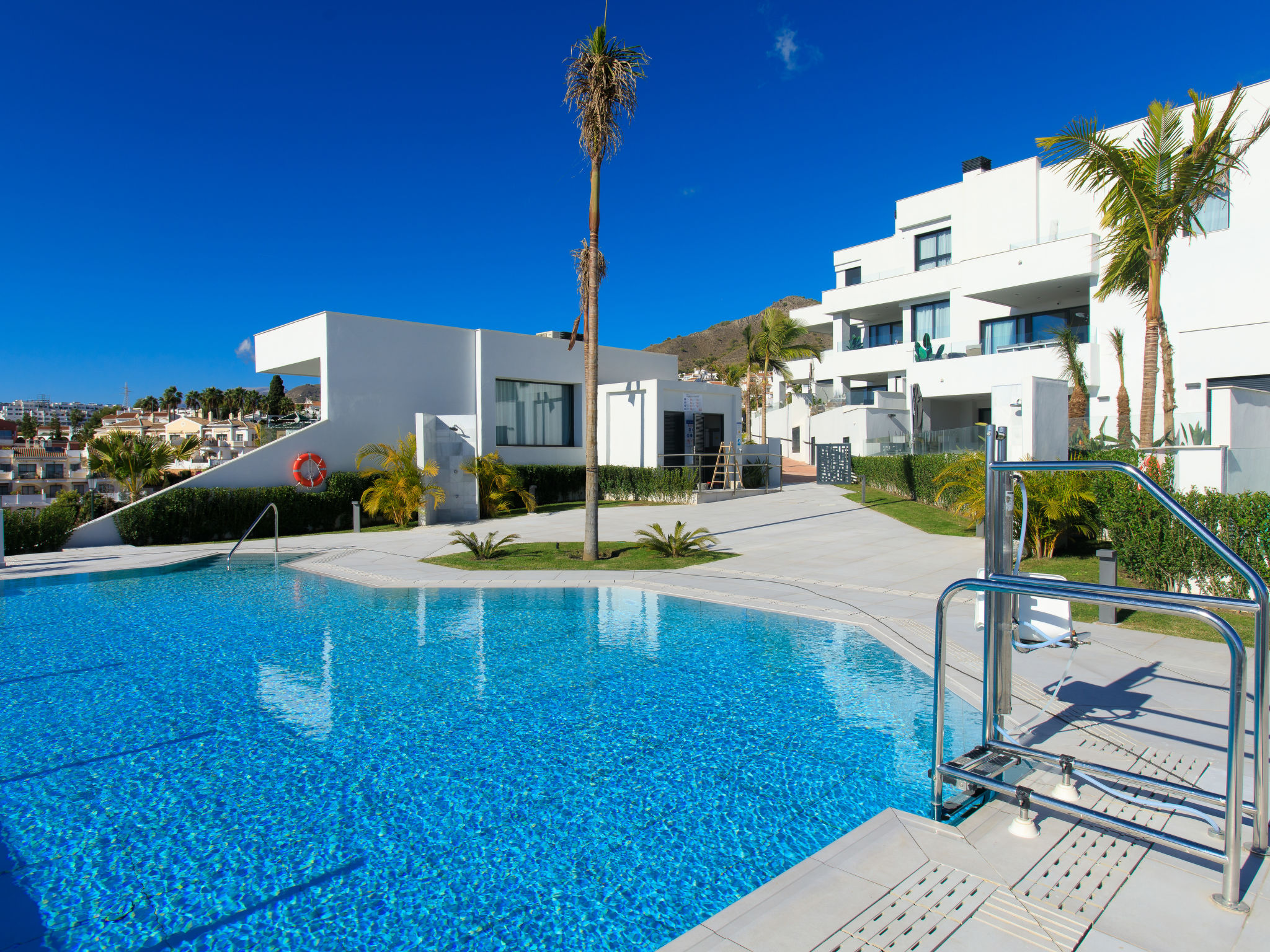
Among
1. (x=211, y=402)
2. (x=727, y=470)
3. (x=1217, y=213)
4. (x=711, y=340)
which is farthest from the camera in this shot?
(x=711, y=340)

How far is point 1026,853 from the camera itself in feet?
10.5

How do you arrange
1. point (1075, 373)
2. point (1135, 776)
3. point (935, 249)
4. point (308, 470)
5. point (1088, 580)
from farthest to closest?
point (935, 249), point (1075, 373), point (308, 470), point (1088, 580), point (1135, 776)

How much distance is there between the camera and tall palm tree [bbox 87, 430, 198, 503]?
58.8 ft

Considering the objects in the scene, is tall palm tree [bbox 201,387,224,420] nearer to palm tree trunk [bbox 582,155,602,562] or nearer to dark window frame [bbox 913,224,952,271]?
dark window frame [bbox 913,224,952,271]

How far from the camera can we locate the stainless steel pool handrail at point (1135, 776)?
271 cm

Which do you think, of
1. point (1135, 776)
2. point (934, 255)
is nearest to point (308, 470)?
point (1135, 776)

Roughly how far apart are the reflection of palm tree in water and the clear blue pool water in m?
0.04

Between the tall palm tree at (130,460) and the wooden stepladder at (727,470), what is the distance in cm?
1609

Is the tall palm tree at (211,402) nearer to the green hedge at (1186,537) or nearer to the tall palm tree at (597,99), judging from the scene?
the tall palm tree at (597,99)

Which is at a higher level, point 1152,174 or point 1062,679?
point 1152,174

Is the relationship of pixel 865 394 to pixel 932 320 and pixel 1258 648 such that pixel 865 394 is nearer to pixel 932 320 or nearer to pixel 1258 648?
pixel 932 320

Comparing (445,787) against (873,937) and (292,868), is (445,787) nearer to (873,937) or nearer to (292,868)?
(292,868)

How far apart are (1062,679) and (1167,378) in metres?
17.7

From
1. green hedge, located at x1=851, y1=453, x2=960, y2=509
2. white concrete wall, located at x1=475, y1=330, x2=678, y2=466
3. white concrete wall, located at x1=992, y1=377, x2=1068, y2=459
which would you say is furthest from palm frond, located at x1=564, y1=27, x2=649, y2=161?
green hedge, located at x1=851, y1=453, x2=960, y2=509
